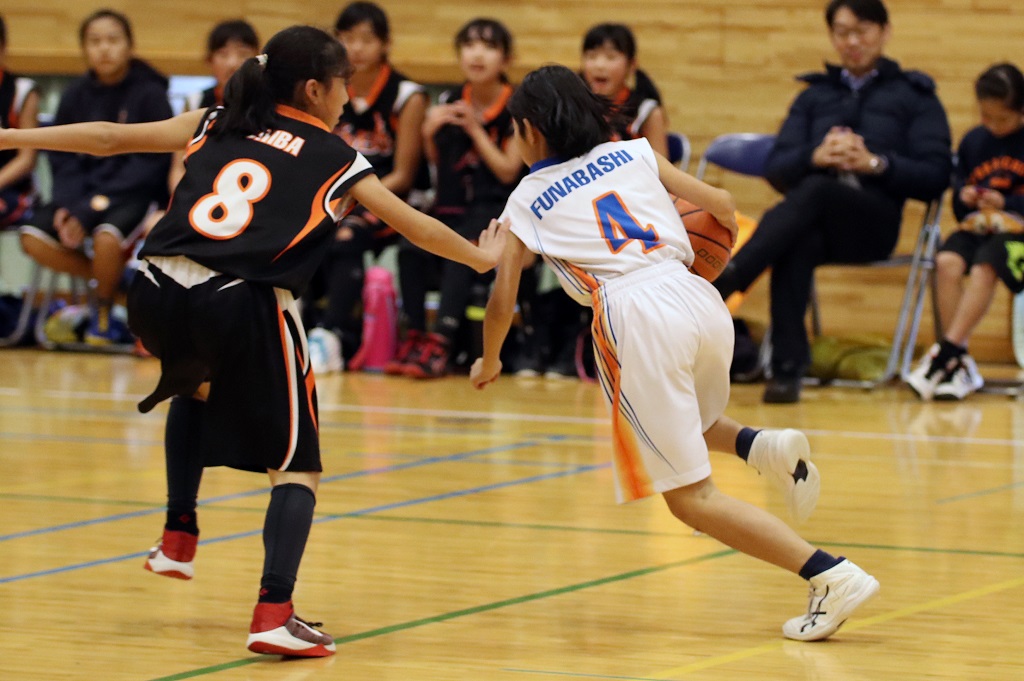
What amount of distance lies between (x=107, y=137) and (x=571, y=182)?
98 cm

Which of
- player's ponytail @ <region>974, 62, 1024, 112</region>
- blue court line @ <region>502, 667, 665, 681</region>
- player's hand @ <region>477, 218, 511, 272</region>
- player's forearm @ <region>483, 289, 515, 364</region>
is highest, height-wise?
player's ponytail @ <region>974, 62, 1024, 112</region>

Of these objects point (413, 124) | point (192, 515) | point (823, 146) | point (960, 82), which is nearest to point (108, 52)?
point (413, 124)

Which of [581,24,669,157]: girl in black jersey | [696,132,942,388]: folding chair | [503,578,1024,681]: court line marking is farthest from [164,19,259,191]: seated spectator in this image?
[503,578,1024,681]: court line marking

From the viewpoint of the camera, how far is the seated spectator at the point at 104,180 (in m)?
8.19

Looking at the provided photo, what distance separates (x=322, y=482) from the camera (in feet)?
15.7

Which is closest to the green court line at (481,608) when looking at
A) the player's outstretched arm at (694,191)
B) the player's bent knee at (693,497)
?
the player's bent knee at (693,497)

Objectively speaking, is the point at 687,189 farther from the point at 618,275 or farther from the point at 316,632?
the point at 316,632

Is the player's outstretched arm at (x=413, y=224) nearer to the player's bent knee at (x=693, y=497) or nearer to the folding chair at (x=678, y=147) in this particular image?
the player's bent knee at (x=693, y=497)

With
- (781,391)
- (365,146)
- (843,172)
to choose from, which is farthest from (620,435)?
(365,146)

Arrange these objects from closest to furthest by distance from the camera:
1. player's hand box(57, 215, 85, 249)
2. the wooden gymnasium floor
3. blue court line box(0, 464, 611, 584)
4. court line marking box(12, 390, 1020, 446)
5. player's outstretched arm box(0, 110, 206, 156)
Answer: the wooden gymnasium floor < player's outstretched arm box(0, 110, 206, 156) < blue court line box(0, 464, 611, 584) < court line marking box(12, 390, 1020, 446) < player's hand box(57, 215, 85, 249)

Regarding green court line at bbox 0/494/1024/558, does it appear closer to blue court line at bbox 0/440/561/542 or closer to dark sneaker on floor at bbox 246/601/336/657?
blue court line at bbox 0/440/561/542

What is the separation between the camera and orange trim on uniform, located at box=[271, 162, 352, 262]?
117 inches

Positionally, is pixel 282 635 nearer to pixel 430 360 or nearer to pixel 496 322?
pixel 496 322

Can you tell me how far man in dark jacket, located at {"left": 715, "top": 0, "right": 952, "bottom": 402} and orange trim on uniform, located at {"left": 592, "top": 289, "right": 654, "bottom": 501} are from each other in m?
3.56
